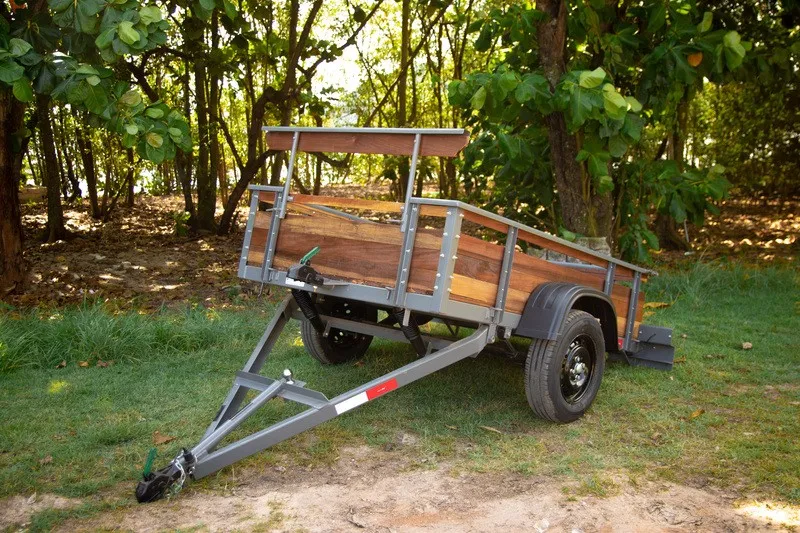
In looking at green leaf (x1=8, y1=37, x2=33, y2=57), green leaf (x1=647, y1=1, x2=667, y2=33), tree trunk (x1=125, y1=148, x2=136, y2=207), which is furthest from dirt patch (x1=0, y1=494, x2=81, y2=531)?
tree trunk (x1=125, y1=148, x2=136, y2=207)

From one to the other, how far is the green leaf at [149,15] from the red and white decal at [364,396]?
284 cm

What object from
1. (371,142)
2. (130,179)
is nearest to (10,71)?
(371,142)

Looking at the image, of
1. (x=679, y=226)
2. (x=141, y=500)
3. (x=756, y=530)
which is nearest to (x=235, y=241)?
(x=679, y=226)

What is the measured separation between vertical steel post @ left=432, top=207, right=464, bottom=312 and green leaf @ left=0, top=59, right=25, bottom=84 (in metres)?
3.31

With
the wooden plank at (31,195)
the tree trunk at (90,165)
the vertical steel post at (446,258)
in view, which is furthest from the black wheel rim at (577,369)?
the wooden plank at (31,195)

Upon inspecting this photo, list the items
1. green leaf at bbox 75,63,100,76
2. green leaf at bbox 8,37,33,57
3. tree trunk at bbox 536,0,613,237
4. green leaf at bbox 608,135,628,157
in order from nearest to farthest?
green leaf at bbox 75,63,100,76, green leaf at bbox 8,37,33,57, green leaf at bbox 608,135,628,157, tree trunk at bbox 536,0,613,237

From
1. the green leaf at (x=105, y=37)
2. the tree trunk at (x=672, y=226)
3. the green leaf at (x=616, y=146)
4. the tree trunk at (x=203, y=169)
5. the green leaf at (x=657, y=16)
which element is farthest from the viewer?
the tree trunk at (x=203, y=169)

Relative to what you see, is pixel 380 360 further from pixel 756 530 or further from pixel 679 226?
pixel 679 226

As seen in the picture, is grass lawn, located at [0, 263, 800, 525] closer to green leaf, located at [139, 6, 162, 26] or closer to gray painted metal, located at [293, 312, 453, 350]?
gray painted metal, located at [293, 312, 453, 350]

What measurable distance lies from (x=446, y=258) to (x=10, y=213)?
20.5 ft

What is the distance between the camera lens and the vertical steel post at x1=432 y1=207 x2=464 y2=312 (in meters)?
4.04

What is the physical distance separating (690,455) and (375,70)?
559 inches

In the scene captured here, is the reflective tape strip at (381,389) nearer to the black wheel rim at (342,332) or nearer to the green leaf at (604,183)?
the black wheel rim at (342,332)

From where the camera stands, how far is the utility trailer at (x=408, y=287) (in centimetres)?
406
